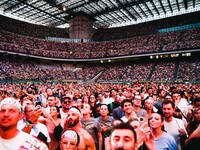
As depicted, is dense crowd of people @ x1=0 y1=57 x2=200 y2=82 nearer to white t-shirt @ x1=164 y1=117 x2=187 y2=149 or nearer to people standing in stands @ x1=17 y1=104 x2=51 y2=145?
people standing in stands @ x1=17 y1=104 x2=51 y2=145

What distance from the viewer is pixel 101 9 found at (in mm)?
41656

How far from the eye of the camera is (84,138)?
3531 mm

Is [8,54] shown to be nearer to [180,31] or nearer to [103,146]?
[180,31]

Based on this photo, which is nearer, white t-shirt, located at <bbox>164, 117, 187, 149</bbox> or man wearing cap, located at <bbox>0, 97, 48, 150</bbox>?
man wearing cap, located at <bbox>0, 97, 48, 150</bbox>

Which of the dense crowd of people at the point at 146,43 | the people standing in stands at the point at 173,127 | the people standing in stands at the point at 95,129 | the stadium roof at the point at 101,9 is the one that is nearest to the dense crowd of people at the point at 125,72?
the dense crowd of people at the point at 146,43

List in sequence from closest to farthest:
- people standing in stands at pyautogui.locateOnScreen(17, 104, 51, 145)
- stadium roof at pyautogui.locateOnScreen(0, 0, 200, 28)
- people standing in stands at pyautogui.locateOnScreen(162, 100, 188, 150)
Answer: people standing in stands at pyautogui.locateOnScreen(17, 104, 51, 145) → people standing in stands at pyautogui.locateOnScreen(162, 100, 188, 150) → stadium roof at pyautogui.locateOnScreen(0, 0, 200, 28)

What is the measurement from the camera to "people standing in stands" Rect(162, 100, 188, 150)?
400 centimetres

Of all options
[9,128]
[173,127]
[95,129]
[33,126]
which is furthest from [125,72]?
[9,128]

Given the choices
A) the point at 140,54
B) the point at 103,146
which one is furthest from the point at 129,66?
the point at 103,146

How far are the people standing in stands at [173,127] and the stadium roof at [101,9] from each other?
116 feet

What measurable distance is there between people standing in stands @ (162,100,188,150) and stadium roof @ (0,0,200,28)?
116 ft

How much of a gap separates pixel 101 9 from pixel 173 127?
40.9m

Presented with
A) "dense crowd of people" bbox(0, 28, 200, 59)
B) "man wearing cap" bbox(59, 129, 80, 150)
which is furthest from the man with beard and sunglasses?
"dense crowd of people" bbox(0, 28, 200, 59)

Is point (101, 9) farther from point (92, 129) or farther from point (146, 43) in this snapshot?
point (92, 129)
